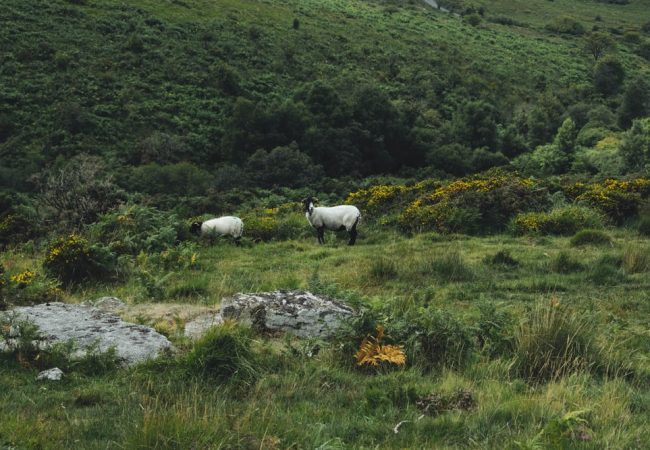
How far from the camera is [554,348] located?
6.54 metres

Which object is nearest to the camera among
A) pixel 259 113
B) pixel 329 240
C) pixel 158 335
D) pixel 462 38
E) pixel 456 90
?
pixel 158 335

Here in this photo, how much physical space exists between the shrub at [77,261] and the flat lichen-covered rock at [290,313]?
5434 millimetres

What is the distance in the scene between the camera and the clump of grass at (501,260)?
13008mm

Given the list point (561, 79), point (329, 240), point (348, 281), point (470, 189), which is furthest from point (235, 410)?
point (561, 79)

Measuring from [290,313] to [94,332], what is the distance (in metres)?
2.31

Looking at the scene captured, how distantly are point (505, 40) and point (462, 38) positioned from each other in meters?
8.33

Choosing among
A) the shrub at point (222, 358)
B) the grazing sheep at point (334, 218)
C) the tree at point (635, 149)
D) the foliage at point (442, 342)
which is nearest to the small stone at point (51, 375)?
the shrub at point (222, 358)

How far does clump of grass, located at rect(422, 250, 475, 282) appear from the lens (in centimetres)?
1191

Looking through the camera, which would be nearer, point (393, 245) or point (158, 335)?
point (158, 335)

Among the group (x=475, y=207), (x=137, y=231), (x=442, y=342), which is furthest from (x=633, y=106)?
(x=442, y=342)

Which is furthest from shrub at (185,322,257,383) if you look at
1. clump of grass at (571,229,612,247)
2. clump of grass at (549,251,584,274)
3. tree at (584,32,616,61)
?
tree at (584,32,616,61)

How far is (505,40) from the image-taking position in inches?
3378

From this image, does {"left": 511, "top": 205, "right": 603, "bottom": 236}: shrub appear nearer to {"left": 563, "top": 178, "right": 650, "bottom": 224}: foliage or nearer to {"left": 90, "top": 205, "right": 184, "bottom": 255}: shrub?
{"left": 563, "top": 178, "right": 650, "bottom": 224}: foliage

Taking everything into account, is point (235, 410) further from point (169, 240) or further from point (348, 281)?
point (169, 240)
